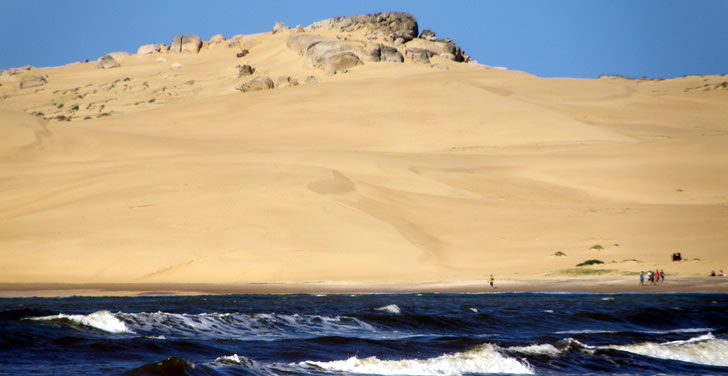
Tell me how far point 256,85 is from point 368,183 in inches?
1981

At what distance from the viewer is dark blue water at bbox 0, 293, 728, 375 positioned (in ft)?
41.9

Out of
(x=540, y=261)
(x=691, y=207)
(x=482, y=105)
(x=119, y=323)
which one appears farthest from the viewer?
(x=482, y=105)

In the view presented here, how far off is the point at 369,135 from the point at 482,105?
42.3 ft

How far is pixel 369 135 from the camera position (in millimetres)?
68812

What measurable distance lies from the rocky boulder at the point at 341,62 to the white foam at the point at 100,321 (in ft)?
259

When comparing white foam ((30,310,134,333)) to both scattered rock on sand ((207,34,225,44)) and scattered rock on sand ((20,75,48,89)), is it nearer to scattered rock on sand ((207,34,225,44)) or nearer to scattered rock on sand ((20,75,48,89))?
scattered rock on sand ((20,75,48,89))

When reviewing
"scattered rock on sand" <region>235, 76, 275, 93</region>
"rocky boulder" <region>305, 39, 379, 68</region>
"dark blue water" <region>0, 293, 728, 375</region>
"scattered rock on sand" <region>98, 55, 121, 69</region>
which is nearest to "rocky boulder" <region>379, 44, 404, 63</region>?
"rocky boulder" <region>305, 39, 379, 68</region>

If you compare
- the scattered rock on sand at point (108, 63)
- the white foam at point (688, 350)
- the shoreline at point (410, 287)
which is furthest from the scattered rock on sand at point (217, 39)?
the white foam at point (688, 350)

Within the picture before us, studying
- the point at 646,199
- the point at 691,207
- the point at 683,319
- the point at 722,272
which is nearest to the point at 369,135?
the point at 646,199

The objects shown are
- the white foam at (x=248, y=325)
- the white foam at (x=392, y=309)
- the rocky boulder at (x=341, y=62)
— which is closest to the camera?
the white foam at (x=248, y=325)

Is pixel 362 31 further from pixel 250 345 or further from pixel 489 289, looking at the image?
pixel 250 345

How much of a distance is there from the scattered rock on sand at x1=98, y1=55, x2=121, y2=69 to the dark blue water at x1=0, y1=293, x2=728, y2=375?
302ft

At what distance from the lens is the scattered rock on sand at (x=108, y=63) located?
110 meters

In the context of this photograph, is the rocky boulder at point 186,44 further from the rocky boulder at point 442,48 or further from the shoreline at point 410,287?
the shoreline at point 410,287
